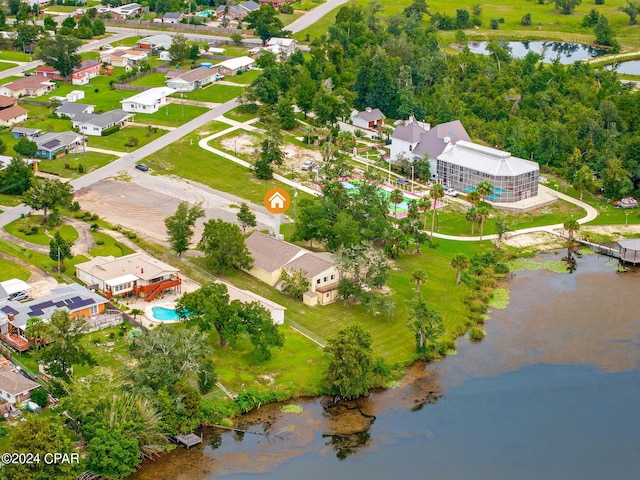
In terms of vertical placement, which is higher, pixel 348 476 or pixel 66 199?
pixel 66 199

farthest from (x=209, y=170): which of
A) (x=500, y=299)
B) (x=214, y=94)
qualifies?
(x=500, y=299)

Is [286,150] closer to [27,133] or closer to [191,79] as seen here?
[191,79]

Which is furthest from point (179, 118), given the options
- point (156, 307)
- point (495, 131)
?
point (156, 307)

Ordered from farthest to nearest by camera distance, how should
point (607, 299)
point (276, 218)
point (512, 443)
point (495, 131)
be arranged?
point (495, 131)
point (276, 218)
point (607, 299)
point (512, 443)

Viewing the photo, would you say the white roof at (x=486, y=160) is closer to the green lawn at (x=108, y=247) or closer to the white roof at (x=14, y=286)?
the green lawn at (x=108, y=247)

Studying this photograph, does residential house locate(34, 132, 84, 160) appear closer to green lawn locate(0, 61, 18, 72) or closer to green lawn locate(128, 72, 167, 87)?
green lawn locate(128, 72, 167, 87)

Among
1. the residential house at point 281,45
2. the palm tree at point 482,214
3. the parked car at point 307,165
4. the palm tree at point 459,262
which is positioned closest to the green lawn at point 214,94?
the residential house at point 281,45

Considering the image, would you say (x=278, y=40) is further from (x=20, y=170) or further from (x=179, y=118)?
(x=20, y=170)

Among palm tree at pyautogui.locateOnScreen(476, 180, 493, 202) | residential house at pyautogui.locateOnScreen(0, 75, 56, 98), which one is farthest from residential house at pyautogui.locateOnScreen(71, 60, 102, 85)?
palm tree at pyautogui.locateOnScreen(476, 180, 493, 202)
